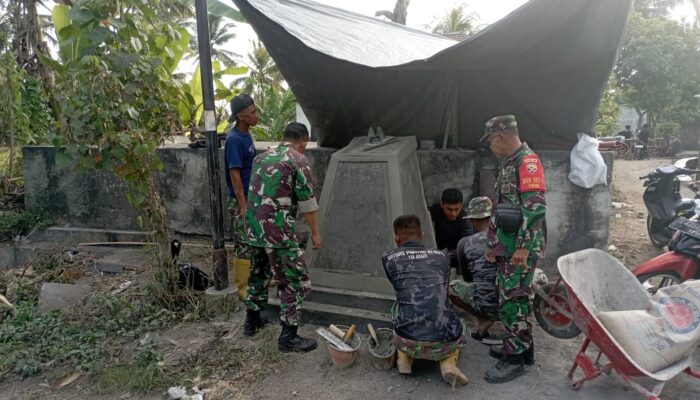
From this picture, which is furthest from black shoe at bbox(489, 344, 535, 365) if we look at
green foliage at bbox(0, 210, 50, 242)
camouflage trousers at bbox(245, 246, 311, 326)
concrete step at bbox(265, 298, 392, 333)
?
green foliage at bbox(0, 210, 50, 242)

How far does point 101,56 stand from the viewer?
3.63 meters

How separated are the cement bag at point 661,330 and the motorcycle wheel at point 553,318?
64cm

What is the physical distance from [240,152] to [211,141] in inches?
10.0

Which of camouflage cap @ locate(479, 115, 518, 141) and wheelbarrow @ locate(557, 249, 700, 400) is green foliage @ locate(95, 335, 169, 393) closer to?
wheelbarrow @ locate(557, 249, 700, 400)

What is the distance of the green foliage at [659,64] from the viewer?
19203mm

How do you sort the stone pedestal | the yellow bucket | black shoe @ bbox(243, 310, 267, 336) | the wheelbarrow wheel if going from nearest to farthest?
the wheelbarrow wheel < black shoe @ bbox(243, 310, 267, 336) < the stone pedestal < the yellow bucket

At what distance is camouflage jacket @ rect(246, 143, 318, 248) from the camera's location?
3281 millimetres

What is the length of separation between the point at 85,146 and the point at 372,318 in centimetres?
267

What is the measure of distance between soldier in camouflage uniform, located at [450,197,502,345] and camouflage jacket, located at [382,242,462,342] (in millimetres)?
453

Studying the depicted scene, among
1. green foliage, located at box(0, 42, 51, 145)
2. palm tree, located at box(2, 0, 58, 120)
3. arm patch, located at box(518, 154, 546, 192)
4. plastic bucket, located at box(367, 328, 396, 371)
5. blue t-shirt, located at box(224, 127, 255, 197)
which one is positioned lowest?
plastic bucket, located at box(367, 328, 396, 371)

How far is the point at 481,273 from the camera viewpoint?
10.8ft

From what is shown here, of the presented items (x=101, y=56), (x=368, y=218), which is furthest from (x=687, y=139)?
(x=101, y=56)

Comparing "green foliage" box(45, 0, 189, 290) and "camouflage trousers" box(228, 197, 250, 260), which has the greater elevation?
"green foliage" box(45, 0, 189, 290)

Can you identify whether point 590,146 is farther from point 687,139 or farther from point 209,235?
point 687,139
